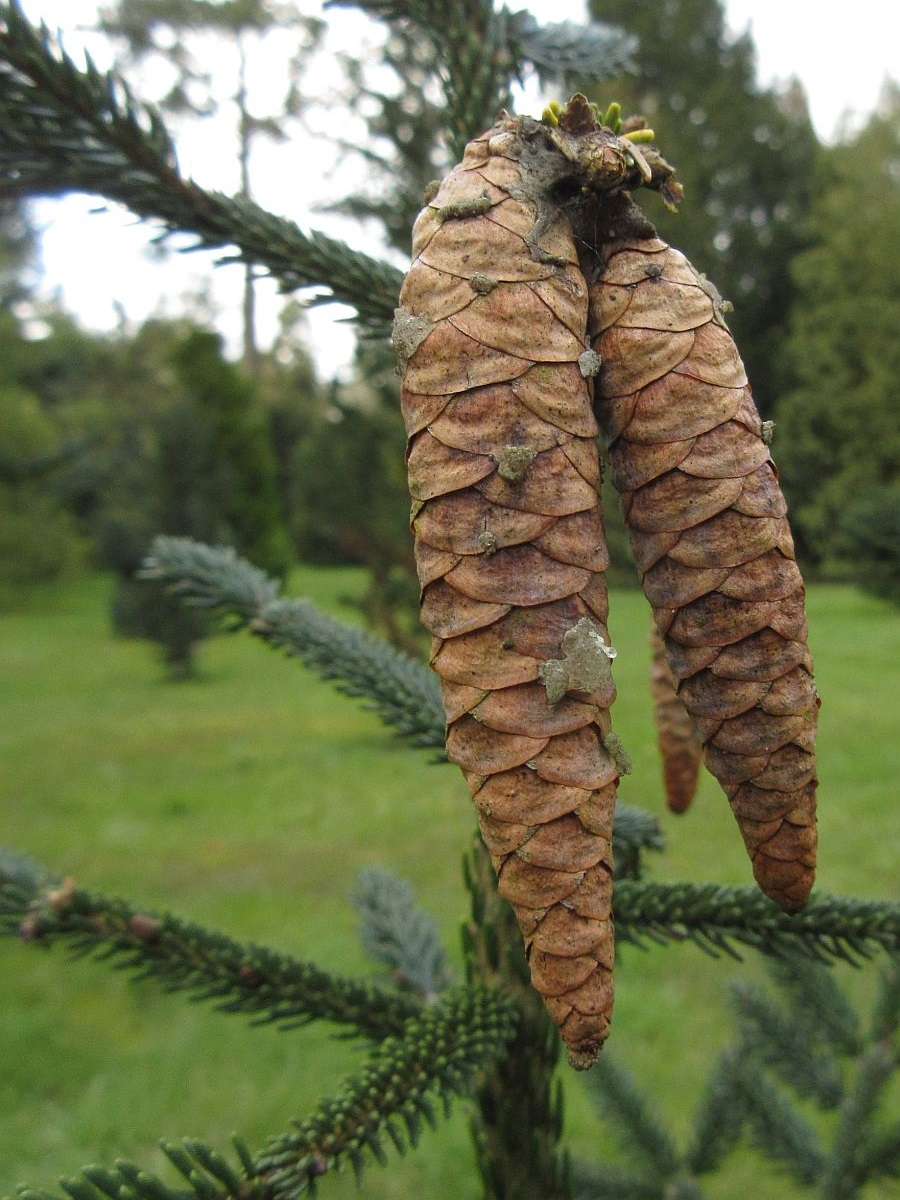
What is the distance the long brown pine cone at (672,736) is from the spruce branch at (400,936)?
56 cm

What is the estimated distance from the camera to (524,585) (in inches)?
21.9

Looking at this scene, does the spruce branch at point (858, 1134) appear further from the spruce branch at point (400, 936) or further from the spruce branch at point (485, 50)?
the spruce branch at point (485, 50)

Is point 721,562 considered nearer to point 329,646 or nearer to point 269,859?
point 329,646

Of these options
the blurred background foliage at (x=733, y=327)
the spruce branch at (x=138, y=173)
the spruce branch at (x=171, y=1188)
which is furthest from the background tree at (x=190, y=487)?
the spruce branch at (x=171, y=1188)

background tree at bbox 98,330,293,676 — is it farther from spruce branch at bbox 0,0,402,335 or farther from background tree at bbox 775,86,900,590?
background tree at bbox 775,86,900,590

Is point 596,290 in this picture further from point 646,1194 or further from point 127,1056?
point 127,1056

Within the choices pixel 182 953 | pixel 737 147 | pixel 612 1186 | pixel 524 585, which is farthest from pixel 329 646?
pixel 737 147

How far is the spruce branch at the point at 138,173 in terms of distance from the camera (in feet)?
3.14

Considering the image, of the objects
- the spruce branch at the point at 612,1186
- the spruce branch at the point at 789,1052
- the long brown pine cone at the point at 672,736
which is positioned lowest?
the spruce branch at the point at 612,1186

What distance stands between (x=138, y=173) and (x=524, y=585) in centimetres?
72

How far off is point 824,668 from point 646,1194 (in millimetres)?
6541

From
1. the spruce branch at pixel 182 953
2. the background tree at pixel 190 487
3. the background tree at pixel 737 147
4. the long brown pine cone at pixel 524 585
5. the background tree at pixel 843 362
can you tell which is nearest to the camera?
the long brown pine cone at pixel 524 585

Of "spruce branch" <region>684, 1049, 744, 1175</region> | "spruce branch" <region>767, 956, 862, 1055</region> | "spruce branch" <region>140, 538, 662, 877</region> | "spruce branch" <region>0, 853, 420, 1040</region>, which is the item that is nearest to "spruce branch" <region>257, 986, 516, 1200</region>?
"spruce branch" <region>0, 853, 420, 1040</region>

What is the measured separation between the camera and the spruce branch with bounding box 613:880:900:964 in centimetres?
89
